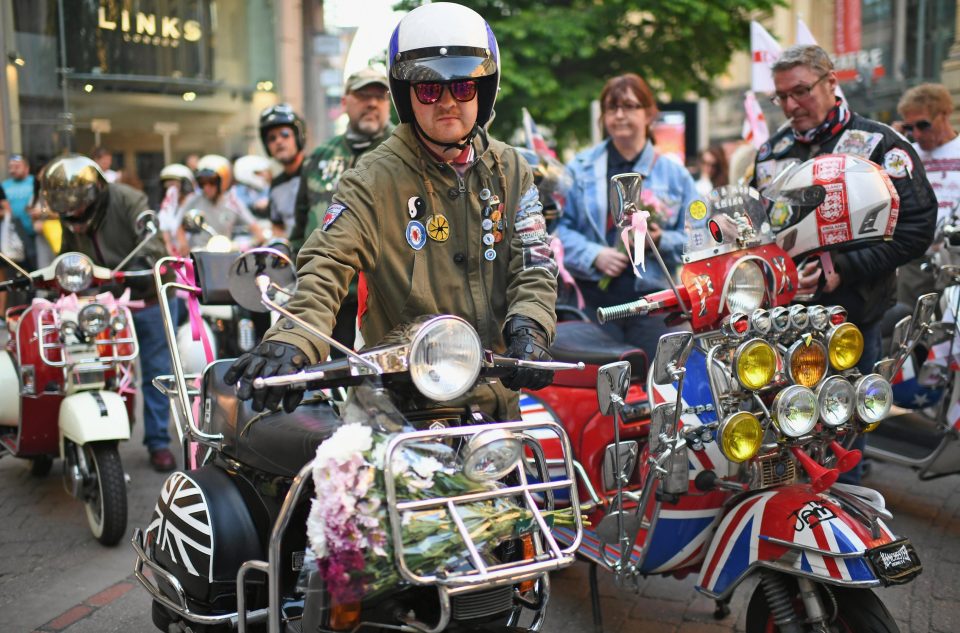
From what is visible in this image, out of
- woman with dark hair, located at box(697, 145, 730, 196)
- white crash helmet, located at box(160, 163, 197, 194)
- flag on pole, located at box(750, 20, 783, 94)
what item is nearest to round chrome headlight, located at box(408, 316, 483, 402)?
flag on pole, located at box(750, 20, 783, 94)

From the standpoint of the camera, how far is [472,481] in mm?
2178

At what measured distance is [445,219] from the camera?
289 centimetres

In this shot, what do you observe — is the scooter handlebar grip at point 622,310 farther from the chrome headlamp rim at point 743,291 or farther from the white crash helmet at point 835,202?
the white crash helmet at point 835,202

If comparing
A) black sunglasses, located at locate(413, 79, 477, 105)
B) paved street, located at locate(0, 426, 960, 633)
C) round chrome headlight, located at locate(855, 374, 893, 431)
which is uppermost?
black sunglasses, located at locate(413, 79, 477, 105)

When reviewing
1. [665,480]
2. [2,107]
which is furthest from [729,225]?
[2,107]

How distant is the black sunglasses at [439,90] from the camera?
277 centimetres

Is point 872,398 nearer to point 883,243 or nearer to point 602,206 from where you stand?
point 883,243

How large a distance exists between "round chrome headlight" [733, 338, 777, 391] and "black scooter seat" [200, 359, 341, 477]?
1188 millimetres

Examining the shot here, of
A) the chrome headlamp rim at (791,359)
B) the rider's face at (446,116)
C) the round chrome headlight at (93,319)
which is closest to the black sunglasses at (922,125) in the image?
the chrome headlamp rim at (791,359)

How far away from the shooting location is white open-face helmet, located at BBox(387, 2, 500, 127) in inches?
106

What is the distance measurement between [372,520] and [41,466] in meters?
4.73

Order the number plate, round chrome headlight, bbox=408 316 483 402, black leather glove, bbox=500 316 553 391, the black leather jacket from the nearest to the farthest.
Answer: round chrome headlight, bbox=408 316 483 402
black leather glove, bbox=500 316 553 391
the number plate
the black leather jacket

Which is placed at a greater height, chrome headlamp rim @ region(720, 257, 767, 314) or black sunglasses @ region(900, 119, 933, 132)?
black sunglasses @ region(900, 119, 933, 132)

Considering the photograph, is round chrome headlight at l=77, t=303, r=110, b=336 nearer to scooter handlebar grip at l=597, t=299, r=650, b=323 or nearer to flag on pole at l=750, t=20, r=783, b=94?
scooter handlebar grip at l=597, t=299, r=650, b=323
